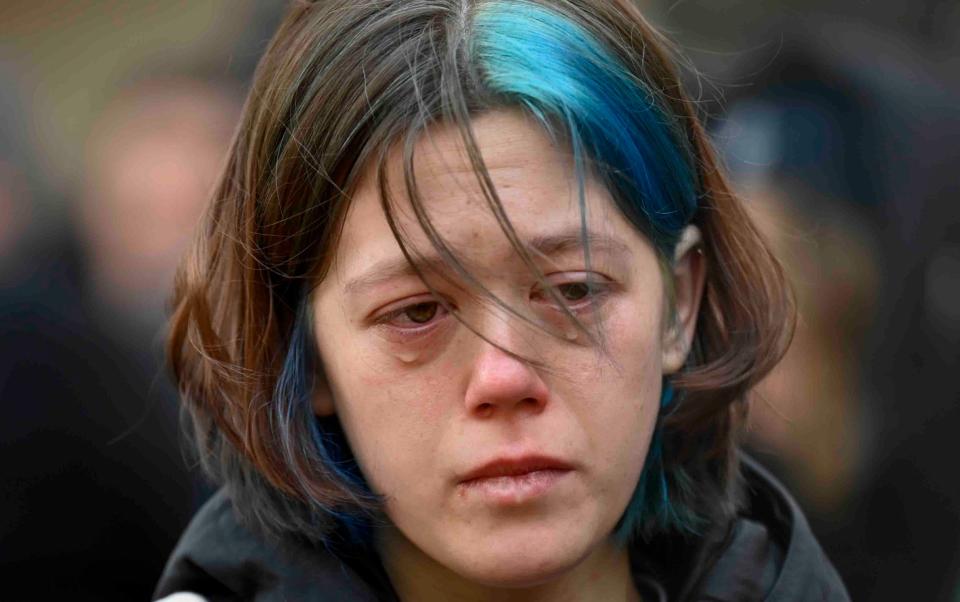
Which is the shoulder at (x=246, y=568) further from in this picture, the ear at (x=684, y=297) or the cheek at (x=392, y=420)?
the ear at (x=684, y=297)

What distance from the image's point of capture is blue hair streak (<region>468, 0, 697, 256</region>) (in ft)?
6.80

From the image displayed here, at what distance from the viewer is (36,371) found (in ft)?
12.1

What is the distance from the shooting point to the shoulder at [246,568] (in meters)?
2.25

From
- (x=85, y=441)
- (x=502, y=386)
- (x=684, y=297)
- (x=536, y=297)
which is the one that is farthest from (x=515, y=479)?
(x=85, y=441)

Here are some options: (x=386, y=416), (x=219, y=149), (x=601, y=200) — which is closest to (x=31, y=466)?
(x=219, y=149)

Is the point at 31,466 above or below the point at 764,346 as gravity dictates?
below

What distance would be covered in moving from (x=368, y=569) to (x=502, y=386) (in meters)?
0.51

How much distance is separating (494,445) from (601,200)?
38cm

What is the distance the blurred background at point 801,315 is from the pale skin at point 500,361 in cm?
136

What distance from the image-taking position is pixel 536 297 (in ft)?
6.72

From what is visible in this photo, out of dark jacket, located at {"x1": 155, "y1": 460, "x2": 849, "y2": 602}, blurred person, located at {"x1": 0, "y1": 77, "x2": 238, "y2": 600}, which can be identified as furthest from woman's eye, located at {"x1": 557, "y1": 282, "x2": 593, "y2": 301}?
blurred person, located at {"x1": 0, "y1": 77, "x2": 238, "y2": 600}

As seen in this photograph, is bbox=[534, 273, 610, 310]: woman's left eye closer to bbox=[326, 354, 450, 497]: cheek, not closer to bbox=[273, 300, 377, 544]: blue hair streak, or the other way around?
bbox=[326, 354, 450, 497]: cheek

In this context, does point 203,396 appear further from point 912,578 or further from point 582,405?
point 912,578

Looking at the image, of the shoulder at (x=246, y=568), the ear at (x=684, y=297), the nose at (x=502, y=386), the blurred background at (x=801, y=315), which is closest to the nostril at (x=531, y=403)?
the nose at (x=502, y=386)
